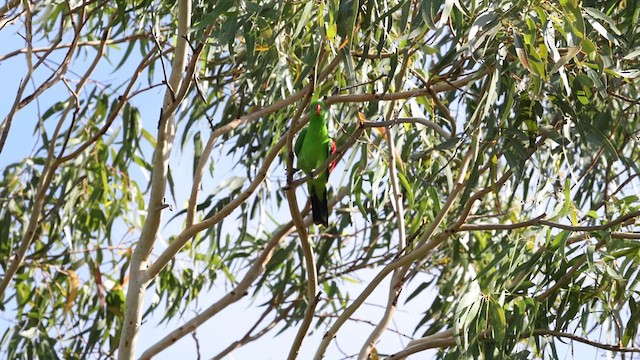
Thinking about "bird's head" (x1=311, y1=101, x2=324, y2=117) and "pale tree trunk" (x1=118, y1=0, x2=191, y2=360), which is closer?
"pale tree trunk" (x1=118, y1=0, x2=191, y2=360)

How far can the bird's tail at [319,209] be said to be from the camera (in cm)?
353

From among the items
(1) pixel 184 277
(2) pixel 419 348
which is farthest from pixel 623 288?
(1) pixel 184 277

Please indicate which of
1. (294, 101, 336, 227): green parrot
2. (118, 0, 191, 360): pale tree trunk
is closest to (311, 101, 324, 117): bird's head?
(294, 101, 336, 227): green parrot

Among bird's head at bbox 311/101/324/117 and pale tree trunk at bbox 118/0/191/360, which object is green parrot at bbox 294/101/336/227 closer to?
bird's head at bbox 311/101/324/117

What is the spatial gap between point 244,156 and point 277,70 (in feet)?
3.37

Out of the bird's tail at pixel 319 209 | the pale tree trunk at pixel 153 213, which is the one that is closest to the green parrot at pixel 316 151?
the bird's tail at pixel 319 209

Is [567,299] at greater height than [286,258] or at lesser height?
lesser

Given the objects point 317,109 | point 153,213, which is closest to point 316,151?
point 317,109

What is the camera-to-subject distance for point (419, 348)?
3.01 m

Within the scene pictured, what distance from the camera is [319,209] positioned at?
3.54 metres

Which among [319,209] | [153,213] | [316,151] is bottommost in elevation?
[153,213]

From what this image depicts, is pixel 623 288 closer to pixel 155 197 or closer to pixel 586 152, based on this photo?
pixel 586 152

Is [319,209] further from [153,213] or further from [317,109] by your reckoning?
[153,213]

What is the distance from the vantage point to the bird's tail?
3.53m
